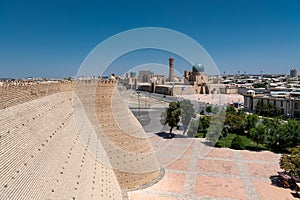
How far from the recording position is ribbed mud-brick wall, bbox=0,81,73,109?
26.5ft

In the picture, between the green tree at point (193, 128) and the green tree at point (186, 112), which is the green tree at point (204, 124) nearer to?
the green tree at point (193, 128)

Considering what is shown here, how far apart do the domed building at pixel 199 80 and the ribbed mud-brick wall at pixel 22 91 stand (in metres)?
64.3

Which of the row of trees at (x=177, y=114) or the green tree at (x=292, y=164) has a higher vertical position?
the row of trees at (x=177, y=114)

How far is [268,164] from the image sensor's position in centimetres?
1822

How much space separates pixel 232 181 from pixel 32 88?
1192 centimetres

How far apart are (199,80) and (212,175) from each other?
200 feet

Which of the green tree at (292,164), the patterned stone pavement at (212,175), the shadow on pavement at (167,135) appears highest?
the green tree at (292,164)

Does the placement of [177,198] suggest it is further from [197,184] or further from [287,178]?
[287,178]

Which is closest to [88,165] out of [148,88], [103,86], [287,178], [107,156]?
[107,156]

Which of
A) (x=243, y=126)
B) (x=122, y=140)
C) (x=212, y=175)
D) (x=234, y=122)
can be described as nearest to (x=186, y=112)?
(x=234, y=122)

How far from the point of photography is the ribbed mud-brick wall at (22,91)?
317 inches

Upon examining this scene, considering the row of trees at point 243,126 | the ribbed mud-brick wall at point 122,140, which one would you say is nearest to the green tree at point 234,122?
the row of trees at point 243,126

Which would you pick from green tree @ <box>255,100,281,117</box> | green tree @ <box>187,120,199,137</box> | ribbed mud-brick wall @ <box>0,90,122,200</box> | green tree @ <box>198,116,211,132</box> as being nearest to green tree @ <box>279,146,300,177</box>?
ribbed mud-brick wall @ <box>0,90,122,200</box>

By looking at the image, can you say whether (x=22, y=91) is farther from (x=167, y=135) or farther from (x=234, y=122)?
(x=234, y=122)
